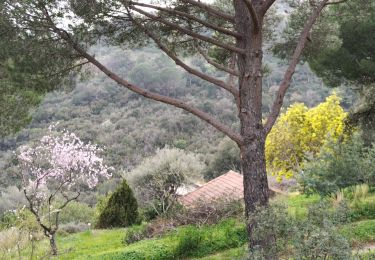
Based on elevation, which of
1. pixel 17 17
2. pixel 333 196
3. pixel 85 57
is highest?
pixel 17 17

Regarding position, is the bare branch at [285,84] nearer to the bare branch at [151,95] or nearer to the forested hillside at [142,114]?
the bare branch at [151,95]

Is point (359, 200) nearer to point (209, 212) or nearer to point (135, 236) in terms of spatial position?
point (209, 212)

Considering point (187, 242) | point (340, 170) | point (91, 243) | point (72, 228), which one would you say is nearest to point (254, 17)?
point (187, 242)

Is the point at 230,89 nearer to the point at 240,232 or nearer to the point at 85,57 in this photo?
the point at 85,57

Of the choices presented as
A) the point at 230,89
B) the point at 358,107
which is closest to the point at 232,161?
the point at 358,107

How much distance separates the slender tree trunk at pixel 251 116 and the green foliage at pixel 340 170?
15.4ft

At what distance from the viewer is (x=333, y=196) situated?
9.23 metres

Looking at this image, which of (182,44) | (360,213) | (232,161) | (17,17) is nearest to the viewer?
(17,17)

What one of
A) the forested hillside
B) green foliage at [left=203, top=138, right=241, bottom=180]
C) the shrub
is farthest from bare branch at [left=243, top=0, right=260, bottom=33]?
the forested hillside

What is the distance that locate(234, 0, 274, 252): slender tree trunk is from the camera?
545cm

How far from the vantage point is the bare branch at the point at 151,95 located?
5675 mm

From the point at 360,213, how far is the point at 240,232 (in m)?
2.62

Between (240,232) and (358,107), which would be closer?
(240,232)

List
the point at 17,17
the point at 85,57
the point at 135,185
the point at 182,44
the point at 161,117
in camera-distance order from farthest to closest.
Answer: the point at 161,117, the point at 135,185, the point at 182,44, the point at 85,57, the point at 17,17
